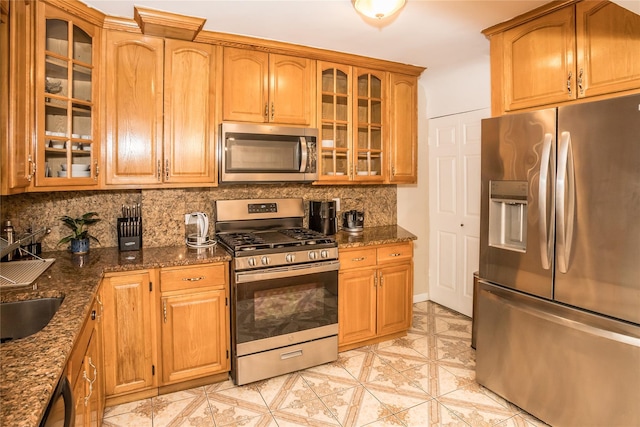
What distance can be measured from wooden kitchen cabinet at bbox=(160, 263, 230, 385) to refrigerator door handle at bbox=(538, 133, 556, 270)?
6.26ft

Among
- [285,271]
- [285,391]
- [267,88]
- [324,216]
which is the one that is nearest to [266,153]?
[267,88]

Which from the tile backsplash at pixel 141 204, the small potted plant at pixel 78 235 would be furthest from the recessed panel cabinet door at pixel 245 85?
the small potted plant at pixel 78 235

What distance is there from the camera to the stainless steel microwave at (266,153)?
2.81 m

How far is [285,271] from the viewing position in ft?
8.71

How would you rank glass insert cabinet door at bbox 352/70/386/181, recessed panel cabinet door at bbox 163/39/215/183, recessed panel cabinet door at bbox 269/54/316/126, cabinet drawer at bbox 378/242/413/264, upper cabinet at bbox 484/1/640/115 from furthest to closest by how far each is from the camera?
glass insert cabinet door at bbox 352/70/386/181, cabinet drawer at bbox 378/242/413/264, recessed panel cabinet door at bbox 269/54/316/126, recessed panel cabinet door at bbox 163/39/215/183, upper cabinet at bbox 484/1/640/115

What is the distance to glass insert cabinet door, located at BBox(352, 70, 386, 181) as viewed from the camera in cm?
339

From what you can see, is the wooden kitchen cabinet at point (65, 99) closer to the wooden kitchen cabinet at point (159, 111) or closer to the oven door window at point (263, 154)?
the wooden kitchen cabinet at point (159, 111)

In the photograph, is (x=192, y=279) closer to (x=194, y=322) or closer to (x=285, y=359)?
(x=194, y=322)

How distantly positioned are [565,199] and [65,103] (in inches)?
111

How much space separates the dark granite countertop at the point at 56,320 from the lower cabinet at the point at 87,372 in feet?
0.34

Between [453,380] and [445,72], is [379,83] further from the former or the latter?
[453,380]

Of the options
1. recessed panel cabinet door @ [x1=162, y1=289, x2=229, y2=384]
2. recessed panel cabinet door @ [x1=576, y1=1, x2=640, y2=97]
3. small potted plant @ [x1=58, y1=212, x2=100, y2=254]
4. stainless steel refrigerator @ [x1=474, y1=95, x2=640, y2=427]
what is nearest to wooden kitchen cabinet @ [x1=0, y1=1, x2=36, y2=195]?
small potted plant @ [x1=58, y1=212, x2=100, y2=254]

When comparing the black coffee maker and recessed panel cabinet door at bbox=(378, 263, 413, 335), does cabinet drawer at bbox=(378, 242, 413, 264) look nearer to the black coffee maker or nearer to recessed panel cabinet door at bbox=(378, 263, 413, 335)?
recessed panel cabinet door at bbox=(378, 263, 413, 335)

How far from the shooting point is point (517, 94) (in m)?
2.41
